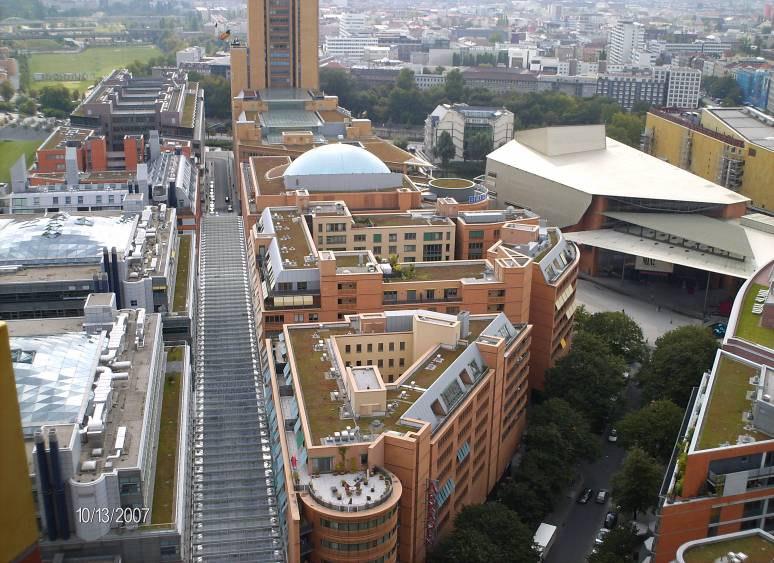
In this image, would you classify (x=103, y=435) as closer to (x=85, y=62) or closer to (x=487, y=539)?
(x=487, y=539)

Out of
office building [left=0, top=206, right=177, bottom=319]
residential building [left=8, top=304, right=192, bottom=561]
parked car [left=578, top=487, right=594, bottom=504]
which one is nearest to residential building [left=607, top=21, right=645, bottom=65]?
office building [left=0, top=206, right=177, bottom=319]

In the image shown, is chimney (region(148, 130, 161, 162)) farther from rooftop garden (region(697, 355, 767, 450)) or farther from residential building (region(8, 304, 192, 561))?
rooftop garden (region(697, 355, 767, 450))

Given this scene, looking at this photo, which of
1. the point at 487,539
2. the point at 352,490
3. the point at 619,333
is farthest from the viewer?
the point at 619,333

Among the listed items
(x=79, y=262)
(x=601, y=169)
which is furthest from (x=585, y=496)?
(x=601, y=169)

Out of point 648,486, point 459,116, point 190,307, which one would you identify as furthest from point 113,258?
point 459,116

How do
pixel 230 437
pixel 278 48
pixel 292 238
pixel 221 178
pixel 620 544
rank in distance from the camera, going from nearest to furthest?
1. pixel 620 544
2. pixel 230 437
3. pixel 292 238
4. pixel 221 178
5. pixel 278 48

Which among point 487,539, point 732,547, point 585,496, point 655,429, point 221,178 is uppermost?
point 732,547

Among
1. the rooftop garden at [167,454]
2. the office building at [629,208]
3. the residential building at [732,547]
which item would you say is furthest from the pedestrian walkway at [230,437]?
the office building at [629,208]
